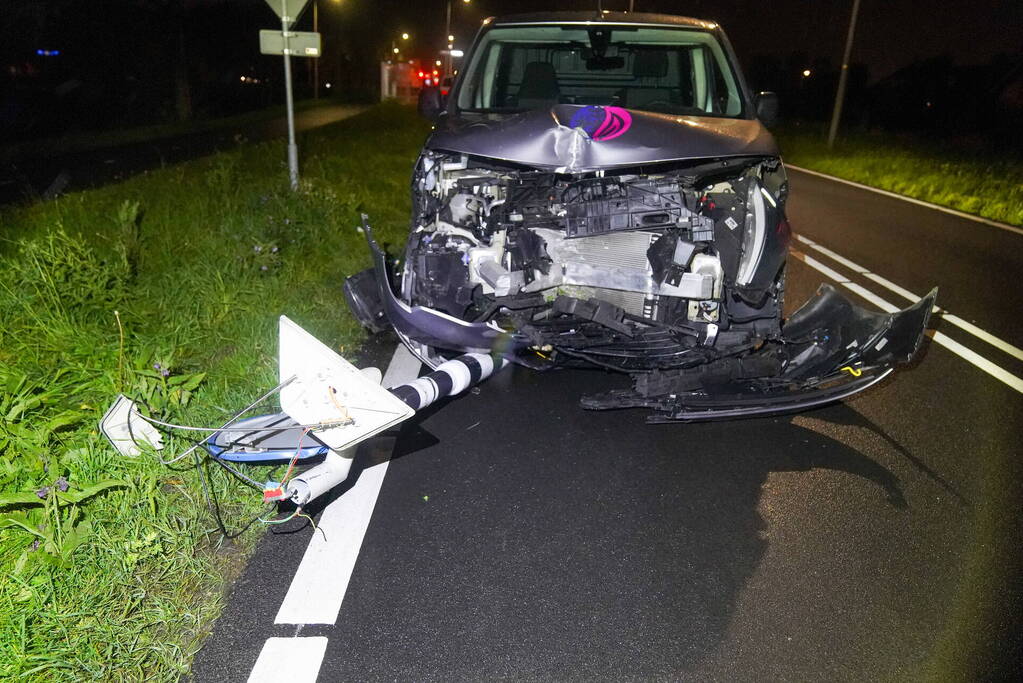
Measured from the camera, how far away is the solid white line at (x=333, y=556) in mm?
2869

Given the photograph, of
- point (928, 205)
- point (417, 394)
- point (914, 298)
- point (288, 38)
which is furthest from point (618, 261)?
point (928, 205)

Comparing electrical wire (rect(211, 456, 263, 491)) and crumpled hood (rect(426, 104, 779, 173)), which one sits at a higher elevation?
crumpled hood (rect(426, 104, 779, 173))

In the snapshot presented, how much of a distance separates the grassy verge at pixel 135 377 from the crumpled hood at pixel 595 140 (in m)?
1.97

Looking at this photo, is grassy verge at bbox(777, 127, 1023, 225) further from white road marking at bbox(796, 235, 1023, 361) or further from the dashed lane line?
the dashed lane line

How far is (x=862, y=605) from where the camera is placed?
299 cm

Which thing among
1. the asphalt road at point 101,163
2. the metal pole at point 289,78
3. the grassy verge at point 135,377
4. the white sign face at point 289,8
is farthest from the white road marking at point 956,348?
the asphalt road at point 101,163

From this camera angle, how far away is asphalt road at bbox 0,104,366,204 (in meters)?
13.7

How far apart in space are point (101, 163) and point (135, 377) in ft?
57.4

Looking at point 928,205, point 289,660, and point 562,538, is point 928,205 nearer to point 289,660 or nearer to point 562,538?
point 562,538

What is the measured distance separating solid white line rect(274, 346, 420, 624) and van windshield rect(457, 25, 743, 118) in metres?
3.09

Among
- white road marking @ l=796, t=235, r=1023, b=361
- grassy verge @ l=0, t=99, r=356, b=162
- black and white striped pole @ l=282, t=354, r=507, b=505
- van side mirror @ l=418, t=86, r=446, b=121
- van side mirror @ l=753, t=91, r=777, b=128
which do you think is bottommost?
grassy verge @ l=0, t=99, r=356, b=162

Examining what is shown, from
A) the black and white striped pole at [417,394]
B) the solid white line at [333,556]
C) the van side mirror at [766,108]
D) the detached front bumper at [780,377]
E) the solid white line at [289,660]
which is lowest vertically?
the solid white line at [333,556]

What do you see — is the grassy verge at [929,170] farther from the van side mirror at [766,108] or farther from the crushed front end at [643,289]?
the crushed front end at [643,289]

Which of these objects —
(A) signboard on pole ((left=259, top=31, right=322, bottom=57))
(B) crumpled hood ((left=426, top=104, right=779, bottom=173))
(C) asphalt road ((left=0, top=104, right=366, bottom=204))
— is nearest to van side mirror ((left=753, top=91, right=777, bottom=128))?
(B) crumpled hood ((left=426, top=104, right=779, bottom=173))
